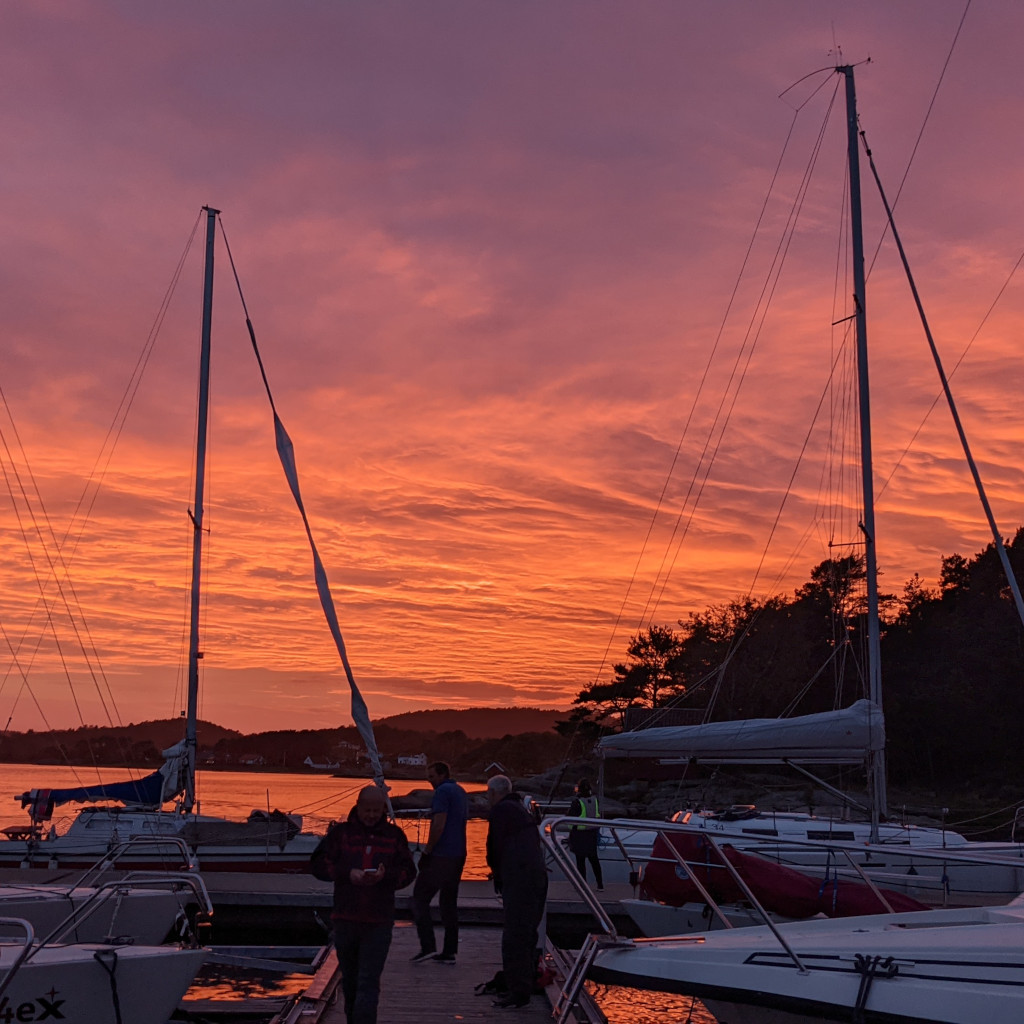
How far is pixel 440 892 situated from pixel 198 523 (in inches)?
618

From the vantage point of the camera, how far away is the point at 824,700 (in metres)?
69.2

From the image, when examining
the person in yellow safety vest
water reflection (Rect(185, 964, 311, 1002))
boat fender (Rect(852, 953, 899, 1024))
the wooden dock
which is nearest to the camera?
boat fender (Rect(852, 953, 899, 1024))

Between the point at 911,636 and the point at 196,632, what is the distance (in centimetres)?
6240

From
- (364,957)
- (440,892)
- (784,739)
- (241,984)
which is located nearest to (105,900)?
(440,892)

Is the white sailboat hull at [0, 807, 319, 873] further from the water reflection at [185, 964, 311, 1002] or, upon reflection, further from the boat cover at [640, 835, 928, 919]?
the boat cover at [640, 835, 928, 919]

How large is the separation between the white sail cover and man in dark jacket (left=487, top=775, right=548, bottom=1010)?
984 cm

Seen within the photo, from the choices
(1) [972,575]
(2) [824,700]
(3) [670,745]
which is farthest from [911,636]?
(3) [670,745]

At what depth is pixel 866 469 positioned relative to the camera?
2330 cm

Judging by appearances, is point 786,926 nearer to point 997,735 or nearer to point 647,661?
point 997,735

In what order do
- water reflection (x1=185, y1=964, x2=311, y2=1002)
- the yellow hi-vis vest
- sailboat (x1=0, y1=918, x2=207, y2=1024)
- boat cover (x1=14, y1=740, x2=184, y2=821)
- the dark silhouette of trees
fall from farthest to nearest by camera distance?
the dark silhouette of trees < boat cover (x1=14, y1=740, x2=184, y2=821) < the yellow hi-vis vest < water reflection (x1=185, y1=964, x2=311, y2=1002) < sailboat (x1=0, y1=918, x2=207, y2=1024)

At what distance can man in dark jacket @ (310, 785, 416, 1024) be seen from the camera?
27.5ft

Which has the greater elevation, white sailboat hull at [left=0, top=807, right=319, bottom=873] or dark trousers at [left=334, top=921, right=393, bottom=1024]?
dark trousers at [left=334, top=921, right=393, bottom=1024]

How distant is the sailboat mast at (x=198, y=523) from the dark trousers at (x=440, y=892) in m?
13.1

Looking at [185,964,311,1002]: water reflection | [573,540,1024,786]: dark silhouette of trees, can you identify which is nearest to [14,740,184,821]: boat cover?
[185,964,311,1002]: water reflection
